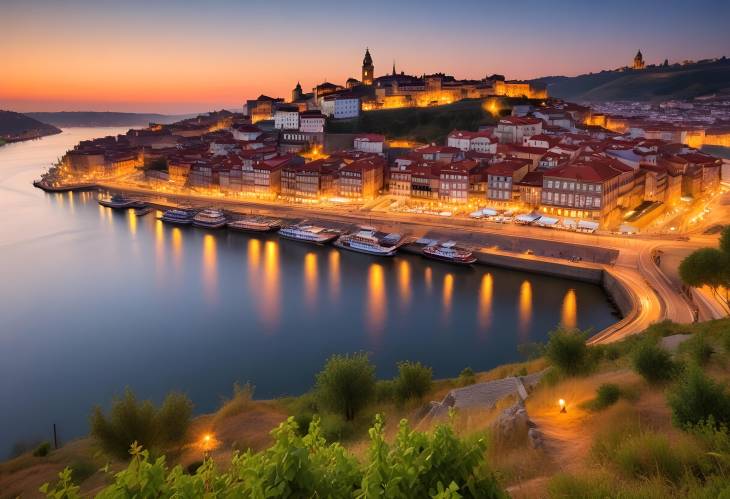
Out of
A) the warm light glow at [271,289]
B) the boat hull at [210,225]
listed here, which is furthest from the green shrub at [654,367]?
the boat hull at [210,225]

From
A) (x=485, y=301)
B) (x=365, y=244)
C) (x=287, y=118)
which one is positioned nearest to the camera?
(x=485, y=301)

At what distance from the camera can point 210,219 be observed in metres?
19.7

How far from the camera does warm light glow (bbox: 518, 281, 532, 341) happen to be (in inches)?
395

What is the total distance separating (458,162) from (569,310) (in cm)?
918

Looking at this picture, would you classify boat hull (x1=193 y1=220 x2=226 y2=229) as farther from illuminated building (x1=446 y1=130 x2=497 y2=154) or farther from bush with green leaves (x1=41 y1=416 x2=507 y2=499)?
bush with green leaves (x1=41 y1=416 x2=507 y2=499)

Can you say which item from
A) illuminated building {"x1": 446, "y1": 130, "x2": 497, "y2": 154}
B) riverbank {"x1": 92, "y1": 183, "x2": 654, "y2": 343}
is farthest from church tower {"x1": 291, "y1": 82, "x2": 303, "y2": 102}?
riverbank {"x1": 92, "y1": 183, "x2": 654, "y2": 343}

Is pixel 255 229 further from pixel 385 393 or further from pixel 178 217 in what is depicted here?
pixel 385 393

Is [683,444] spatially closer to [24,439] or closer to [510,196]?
[24,439]

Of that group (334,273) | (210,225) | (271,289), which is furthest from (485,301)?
(210,225)

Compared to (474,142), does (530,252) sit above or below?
Answer: below

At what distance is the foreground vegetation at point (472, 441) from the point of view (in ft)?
5.12

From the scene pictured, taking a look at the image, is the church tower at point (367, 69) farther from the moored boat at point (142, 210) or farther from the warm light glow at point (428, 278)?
the warm light glow at point (428, 278)

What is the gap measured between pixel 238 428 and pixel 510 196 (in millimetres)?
13301

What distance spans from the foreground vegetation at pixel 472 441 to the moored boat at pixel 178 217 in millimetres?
14582
